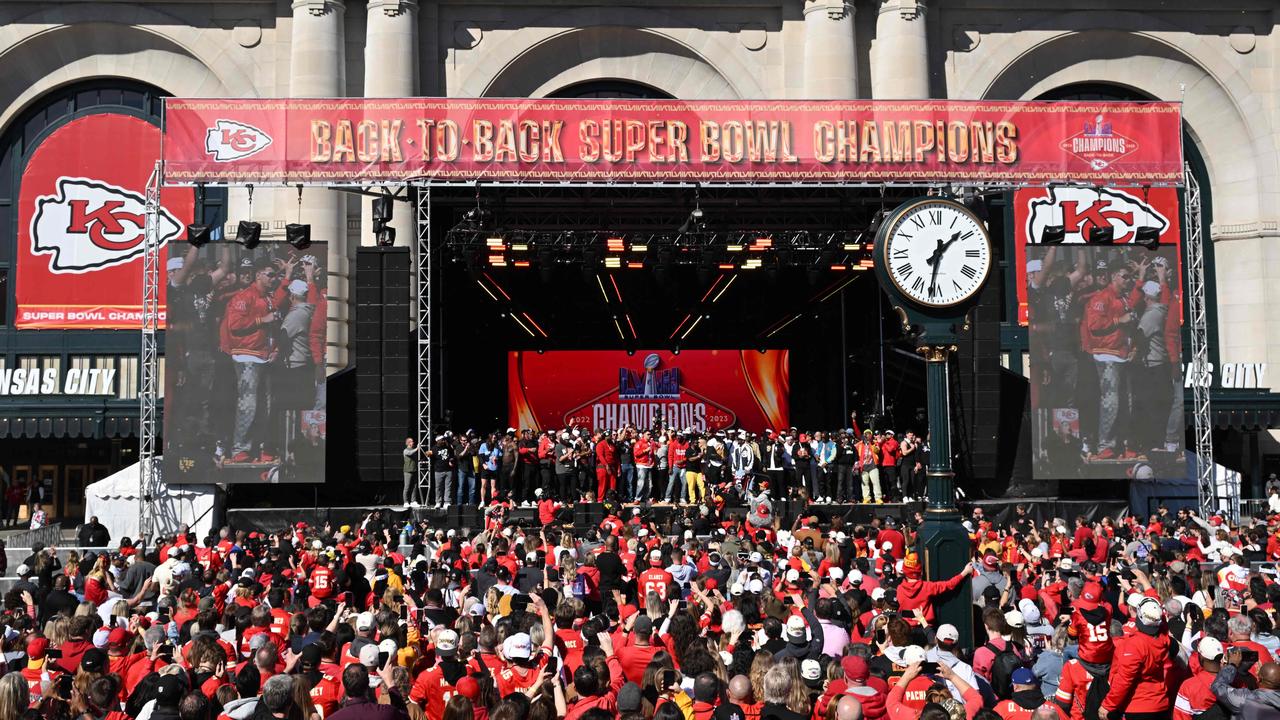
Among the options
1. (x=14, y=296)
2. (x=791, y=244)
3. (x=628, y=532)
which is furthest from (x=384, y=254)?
(x=14, y=296)

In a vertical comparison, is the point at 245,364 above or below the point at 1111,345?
below

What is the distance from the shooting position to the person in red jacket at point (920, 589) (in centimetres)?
1196

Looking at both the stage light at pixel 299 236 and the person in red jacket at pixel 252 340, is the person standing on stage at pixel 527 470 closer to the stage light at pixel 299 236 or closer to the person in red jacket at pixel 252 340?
the person in red jacket at pixel 252 340

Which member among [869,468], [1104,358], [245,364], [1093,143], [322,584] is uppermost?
[1093,143]

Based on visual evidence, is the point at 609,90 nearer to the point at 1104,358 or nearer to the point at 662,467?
the point at 662,467

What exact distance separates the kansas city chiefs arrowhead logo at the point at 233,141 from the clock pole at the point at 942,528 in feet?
62.0

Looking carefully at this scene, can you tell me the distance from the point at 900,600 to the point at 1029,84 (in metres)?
29.1

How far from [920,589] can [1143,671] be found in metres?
2.65

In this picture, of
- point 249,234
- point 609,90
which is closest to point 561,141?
point 249,234

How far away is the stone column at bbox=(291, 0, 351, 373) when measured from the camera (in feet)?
114

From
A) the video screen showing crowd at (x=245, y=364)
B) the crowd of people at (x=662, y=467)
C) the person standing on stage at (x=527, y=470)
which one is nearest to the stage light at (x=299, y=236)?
the video screen showing crowd at (x=245, y=364)

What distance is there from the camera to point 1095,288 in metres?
28.3

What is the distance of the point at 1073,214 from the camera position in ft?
120

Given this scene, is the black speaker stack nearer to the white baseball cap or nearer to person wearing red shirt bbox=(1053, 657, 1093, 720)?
person wearing red shirt bbox=(1053, 657, 1093, 720)
